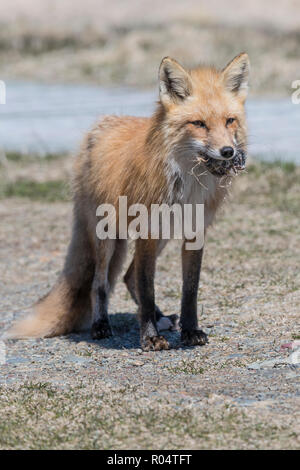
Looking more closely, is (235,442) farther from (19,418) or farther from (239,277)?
(239,277)

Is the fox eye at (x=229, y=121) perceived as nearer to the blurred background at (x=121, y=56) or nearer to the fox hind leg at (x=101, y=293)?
the fox hind leg at (x=101, y=293)

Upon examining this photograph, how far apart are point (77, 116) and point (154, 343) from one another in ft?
36.8

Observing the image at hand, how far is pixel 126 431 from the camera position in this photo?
167 inches

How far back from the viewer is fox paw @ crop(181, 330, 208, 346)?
5.93 meters

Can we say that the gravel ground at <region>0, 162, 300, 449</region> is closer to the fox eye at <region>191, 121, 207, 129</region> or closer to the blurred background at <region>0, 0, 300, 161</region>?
the fox eye at <region>191, 121, 207, 129</region>

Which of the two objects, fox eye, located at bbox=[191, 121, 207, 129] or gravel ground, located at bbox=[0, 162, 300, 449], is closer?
gravel ground, located at bbox=[0, 162, 300, 449]

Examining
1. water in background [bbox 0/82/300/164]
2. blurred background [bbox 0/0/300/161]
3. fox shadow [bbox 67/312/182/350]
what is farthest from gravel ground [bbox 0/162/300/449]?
water in background [bbox 0/82/300/164]

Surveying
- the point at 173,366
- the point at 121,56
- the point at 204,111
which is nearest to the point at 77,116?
the point at 121,56

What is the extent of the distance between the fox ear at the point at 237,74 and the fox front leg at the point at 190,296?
46.2 inches

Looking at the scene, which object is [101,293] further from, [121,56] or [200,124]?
[121,56]

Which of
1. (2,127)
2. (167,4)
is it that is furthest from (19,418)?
(167,4)

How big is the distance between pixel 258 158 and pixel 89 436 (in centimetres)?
845

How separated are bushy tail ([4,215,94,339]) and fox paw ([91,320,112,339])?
266 millimetres

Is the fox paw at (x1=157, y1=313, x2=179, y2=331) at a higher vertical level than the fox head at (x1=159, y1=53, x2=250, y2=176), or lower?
lower
